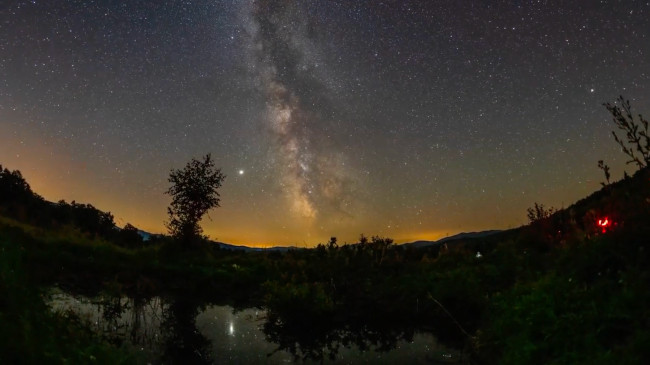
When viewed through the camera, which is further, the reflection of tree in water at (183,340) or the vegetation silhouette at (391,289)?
the reflection of tree in water at (183,340)

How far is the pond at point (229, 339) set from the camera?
7.53 m

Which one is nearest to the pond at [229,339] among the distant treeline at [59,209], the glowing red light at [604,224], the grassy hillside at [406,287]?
the grassy hillside at [406,287]

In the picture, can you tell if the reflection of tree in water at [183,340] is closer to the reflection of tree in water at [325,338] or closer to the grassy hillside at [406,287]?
the grassy hillside at [406,287]

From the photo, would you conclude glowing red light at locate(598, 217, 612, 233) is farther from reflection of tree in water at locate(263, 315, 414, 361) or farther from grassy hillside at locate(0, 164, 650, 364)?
reflection of tree in water at locate(263, 315, 414, 361)

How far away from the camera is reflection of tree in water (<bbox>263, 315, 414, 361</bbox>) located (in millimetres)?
8141

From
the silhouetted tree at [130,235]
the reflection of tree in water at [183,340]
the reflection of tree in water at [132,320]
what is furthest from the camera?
the silhouetted tree at [130,235]

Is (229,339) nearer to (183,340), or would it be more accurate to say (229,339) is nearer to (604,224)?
(183,340)

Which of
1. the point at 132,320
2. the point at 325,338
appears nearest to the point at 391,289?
the point at 325,338

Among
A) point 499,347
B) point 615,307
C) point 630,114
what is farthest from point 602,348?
point 630,114

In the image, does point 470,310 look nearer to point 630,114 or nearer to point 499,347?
point 499,347

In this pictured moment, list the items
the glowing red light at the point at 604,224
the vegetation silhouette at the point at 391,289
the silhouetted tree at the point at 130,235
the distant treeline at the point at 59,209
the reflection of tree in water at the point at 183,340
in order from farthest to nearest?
the distant treeline at the point at 59,209
the silhouetted tree at the point at 130,235
the glowing red light at the point at 604,224
the reflection of tree in water at the point at 183,340
the vegetation silhouette at the point at 391,289

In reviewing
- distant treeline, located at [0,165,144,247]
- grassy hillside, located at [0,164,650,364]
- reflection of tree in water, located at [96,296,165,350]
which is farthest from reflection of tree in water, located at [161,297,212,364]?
distant treeline, located at [0,165,144,247]

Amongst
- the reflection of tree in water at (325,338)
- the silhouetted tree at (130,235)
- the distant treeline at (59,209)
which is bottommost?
the reflection of tree in water at (325,338)

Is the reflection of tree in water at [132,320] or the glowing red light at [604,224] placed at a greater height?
the glowing red light at [604,224]
